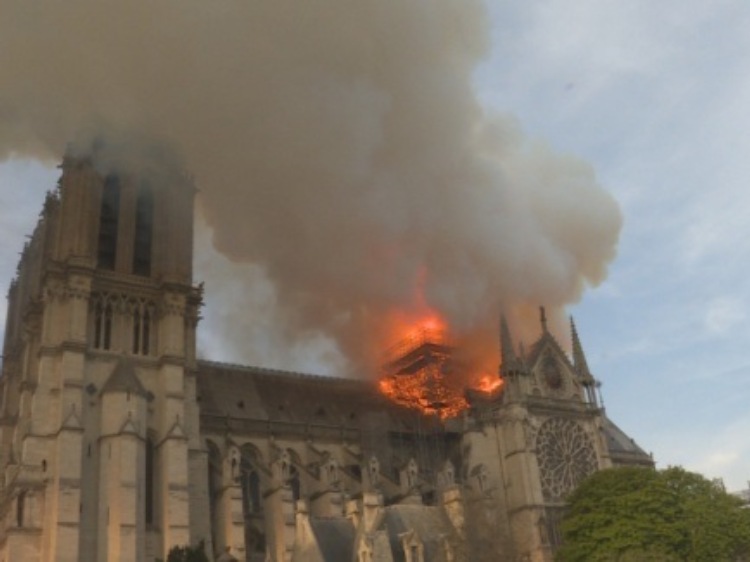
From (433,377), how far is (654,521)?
2185 cm

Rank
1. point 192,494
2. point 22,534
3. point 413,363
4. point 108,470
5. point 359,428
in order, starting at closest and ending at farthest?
point 22,534 → point 108,470 → point 192,494 → point 359,428 → point 413,363

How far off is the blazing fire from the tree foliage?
1504 centimetres

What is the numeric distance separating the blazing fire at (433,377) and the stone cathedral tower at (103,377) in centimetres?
1859

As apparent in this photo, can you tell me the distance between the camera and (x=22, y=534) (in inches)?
1624

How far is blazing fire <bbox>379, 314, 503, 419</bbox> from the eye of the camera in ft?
207

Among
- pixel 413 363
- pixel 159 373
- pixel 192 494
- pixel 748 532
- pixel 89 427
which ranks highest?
pixel 413 363

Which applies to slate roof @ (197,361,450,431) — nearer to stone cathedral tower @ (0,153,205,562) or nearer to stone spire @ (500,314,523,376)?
stone cathedral tower @ (0,153,205,562)

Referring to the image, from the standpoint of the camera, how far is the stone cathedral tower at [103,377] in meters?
42.8

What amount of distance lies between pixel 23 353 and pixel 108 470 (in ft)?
41.1

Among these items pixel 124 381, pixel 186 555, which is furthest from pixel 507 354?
pixel 186 555

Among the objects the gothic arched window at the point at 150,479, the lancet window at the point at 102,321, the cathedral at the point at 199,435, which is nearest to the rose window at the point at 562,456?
the cathedral at the point at 199,435

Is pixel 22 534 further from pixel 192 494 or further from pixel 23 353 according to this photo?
pixel 23 353

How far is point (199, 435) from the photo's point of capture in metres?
50.9

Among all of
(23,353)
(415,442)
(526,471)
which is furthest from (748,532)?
(23,353)
